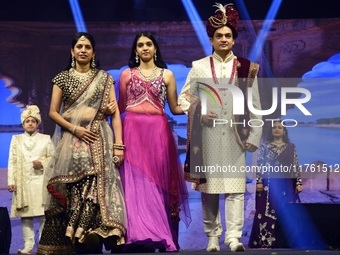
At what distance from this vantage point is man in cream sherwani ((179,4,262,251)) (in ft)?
10.6

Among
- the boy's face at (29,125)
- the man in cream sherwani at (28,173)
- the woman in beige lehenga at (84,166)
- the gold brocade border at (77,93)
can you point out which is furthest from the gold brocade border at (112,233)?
the boy's face at (29,125)

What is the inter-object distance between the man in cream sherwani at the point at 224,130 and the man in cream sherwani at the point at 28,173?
81.7 inches

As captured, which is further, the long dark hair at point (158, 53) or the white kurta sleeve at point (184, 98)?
the long dark hair at point (158, 53)

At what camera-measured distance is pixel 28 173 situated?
476 cm

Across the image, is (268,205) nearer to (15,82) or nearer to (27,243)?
(27,243)

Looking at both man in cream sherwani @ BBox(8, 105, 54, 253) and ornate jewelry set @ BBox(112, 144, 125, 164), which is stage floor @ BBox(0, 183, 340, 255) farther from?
ornate jewelry set @ BBox(112, 144, 125, 164)

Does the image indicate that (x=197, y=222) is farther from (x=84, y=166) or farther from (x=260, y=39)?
(x=84, y=166)

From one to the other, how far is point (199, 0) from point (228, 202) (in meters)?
3.00

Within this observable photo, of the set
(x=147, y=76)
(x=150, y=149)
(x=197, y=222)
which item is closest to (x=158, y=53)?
(x=147, y=76)

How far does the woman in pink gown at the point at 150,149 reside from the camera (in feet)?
10.8

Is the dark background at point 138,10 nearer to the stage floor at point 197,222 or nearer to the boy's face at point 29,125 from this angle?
the boy's face at point 29,125

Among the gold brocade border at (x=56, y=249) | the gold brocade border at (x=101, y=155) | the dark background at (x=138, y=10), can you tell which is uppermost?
the dark background at (x=138, y=10)

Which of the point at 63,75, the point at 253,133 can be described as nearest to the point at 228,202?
the point at 253,133

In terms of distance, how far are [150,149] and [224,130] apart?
1.91ft
